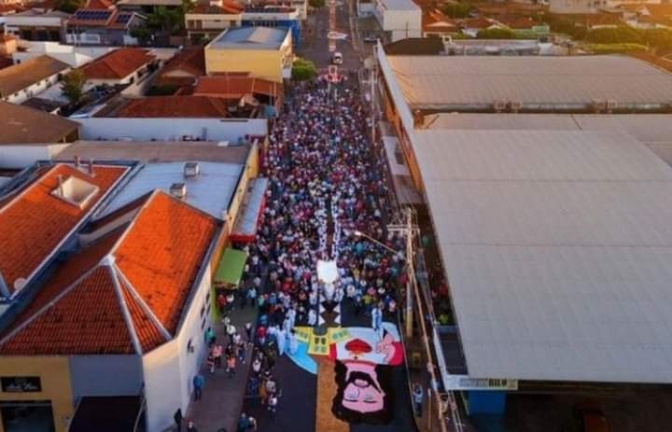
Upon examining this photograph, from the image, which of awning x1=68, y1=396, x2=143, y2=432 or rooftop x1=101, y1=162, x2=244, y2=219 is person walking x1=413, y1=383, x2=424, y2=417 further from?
rooftop x1=101, y1=162, x2=244, y2=219

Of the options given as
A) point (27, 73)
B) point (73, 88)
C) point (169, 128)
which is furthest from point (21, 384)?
point (27, 73)

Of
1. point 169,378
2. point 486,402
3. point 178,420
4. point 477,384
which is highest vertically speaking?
point 477,384

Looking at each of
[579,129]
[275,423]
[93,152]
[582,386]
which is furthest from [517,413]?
[93,152]

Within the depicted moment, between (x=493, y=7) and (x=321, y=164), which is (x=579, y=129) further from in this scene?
(x=493, y=7)

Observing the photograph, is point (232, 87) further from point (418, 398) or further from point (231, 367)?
point (418, 398)

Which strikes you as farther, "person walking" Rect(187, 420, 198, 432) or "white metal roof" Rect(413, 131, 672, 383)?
"person walking" Rect(187, 420, 198, 432)

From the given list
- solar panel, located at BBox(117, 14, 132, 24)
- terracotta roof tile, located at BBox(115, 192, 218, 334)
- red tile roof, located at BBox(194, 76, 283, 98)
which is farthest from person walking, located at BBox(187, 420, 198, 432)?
solar panel, located at BBox(117, 14, 132, 24)
